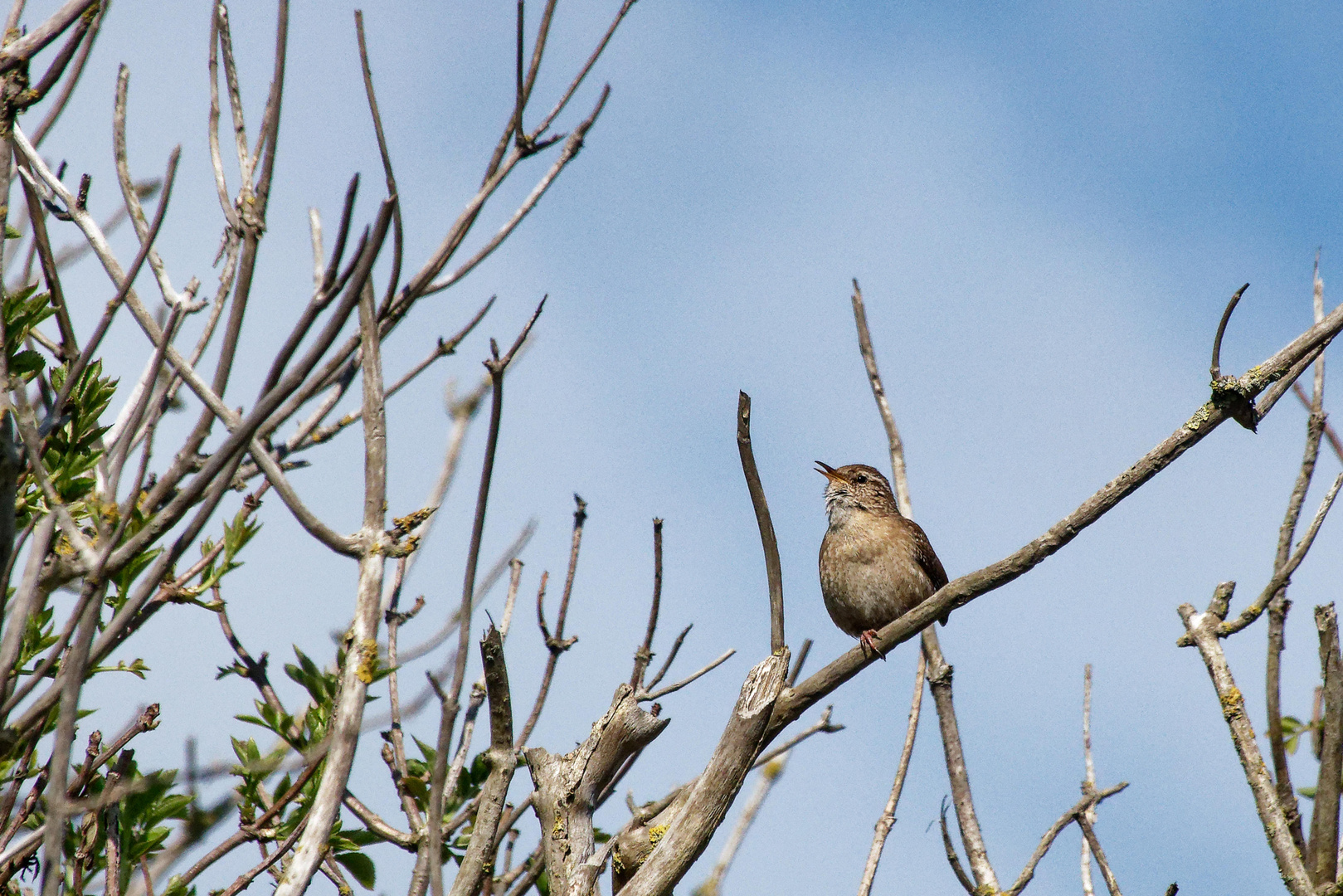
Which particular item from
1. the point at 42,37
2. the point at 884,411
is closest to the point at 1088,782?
the point at 884,411

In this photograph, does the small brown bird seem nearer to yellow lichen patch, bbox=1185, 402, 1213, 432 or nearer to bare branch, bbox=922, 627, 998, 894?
bare branch, bbox=922, 627, 998, 894

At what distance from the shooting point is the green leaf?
3.98 meters

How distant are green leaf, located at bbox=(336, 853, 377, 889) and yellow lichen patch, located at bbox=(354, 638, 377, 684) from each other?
186cm

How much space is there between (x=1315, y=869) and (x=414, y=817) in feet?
10.0

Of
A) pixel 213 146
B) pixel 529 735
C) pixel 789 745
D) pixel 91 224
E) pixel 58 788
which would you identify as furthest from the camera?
pixel 789 745

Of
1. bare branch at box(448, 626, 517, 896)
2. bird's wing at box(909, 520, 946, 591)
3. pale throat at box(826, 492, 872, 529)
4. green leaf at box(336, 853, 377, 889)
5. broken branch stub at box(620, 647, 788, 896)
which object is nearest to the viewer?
bare branch at box(448, 626, 517, 896)

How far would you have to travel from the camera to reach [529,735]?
3.94 meters

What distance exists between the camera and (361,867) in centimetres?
400

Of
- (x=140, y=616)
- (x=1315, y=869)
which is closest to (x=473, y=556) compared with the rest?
(x=140, y=616)

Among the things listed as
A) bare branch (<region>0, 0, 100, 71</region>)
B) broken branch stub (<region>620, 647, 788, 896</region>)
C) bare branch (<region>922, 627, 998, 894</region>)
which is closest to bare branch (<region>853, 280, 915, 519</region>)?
bare branch (<region>922, 627, 998, 894</region>)

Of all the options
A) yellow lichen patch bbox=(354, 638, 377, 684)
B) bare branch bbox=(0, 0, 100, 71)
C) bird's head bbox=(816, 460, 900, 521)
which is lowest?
yellow lichen patch bbox=(354, 638, 377, 684)

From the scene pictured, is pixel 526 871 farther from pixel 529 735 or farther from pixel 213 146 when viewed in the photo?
pixel 213 146

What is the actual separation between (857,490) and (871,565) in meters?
0.79

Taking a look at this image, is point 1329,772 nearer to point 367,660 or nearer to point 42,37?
point 367,660
